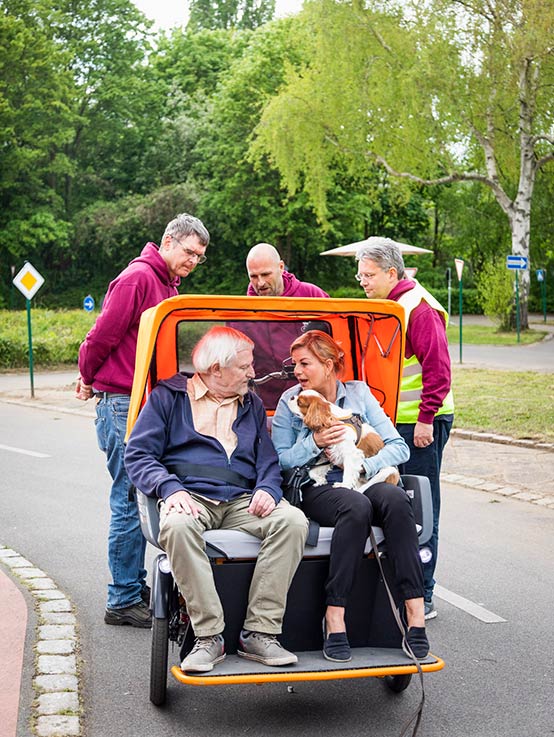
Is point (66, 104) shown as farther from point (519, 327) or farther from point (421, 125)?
point (519, 327)

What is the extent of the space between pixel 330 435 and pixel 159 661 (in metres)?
1.20

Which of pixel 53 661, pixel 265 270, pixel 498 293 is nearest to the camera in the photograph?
pixel 53 661

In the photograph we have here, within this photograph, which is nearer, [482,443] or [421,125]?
[482,443]

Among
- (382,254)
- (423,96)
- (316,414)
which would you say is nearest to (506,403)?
(382,254)

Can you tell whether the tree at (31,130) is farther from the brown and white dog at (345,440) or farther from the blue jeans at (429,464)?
the brown and white dog at (345,440)

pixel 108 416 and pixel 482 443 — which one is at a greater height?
pixel 108 416

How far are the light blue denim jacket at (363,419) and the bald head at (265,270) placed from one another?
1.20 m

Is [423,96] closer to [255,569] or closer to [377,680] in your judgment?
[377,680]

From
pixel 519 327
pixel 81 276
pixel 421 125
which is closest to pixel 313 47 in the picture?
pixel 421 125

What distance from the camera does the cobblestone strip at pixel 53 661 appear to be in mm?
3961

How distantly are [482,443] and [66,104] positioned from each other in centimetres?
4279

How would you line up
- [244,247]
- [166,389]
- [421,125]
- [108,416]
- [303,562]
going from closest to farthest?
[303,562]
[166,389]
[108,416]
[421,125]
[244,247]

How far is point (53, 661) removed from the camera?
4.64m

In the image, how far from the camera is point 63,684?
14.3 ft
